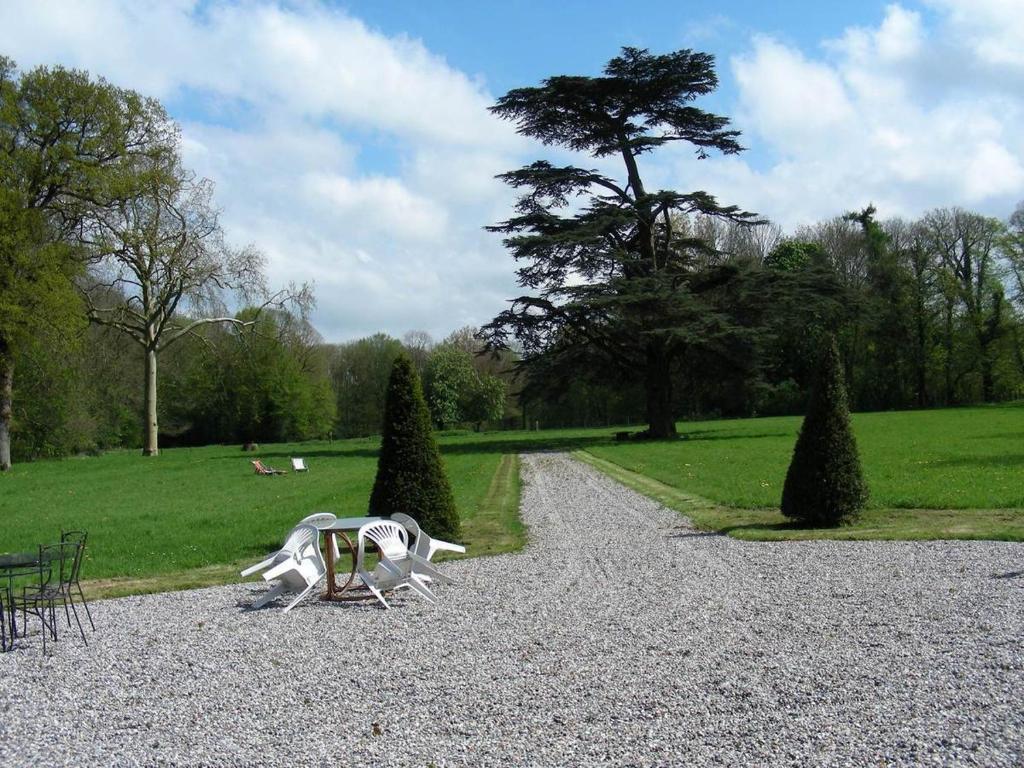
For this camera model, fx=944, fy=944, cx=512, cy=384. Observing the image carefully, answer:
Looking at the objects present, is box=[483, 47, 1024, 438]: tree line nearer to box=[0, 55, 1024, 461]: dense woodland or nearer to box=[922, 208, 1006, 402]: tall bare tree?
box=[0, 55, 1024, 461]: dense woodland

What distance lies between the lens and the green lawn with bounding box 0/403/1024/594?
493 inches

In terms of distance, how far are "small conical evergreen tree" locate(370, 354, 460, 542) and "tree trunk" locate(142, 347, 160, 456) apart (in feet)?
104

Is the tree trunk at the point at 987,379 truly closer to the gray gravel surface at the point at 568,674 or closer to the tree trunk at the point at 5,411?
the tree trunk at the point at 5,411

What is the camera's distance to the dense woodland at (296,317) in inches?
1309

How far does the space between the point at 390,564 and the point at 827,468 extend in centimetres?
680

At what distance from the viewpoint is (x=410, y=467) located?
12258mm

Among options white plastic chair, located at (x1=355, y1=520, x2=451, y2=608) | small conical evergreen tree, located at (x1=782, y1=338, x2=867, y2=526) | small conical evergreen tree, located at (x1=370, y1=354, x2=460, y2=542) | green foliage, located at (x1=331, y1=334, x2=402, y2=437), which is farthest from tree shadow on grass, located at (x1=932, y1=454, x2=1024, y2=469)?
green foliage, located at (x1=331, y1=334, x2=402, y2=437)

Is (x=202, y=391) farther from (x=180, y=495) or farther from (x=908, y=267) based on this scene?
(x=908, y=267)

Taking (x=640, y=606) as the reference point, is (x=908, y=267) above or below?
above

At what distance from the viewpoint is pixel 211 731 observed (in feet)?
17.5

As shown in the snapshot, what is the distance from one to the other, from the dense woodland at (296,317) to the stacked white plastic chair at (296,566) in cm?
1255

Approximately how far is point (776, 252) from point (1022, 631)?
215 ft

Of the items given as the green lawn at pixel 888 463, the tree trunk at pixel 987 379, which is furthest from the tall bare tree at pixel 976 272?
the green lawn at pixel 888 463

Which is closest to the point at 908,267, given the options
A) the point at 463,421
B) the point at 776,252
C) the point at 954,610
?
the point at 776,252
